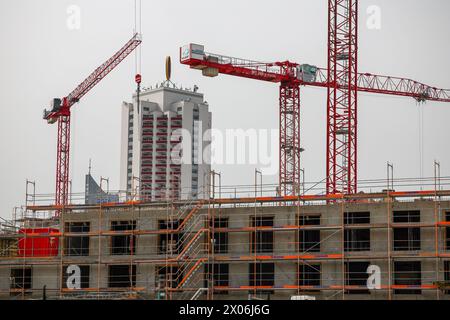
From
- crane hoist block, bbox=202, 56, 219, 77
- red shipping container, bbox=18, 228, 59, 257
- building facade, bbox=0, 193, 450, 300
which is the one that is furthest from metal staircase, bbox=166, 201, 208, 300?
crane hoist block, bbox=202, 56, 219, 77

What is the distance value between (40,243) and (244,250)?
15.0 meters

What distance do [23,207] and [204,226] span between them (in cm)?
1414

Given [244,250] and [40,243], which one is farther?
[40,243]

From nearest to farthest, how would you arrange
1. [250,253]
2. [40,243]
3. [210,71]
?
[250,253]
[40,243]
[210,71]

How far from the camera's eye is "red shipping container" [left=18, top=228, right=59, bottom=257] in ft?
198

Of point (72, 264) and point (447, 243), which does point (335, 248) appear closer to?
point (447, 243)

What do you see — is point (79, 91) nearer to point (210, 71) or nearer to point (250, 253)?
point (210, 71)

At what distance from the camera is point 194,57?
9156 cm

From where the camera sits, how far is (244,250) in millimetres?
54219

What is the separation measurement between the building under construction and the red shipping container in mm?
141

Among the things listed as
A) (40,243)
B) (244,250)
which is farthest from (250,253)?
(40,243)

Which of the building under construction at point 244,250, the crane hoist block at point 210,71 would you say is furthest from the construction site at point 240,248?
the crane hoist block at point 210,71

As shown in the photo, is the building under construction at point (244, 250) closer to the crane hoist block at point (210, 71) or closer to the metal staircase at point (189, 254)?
the metal staircase at point (189, 254)

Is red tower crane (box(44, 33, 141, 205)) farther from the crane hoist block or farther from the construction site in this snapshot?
the construction site
